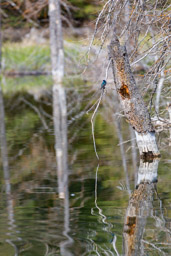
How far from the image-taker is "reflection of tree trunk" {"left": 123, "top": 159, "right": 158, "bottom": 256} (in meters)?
3.97

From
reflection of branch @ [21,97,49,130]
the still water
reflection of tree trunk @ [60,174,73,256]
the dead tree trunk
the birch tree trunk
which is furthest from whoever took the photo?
reflection of branch @ [21,97,49,130]

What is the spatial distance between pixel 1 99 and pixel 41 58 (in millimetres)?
12215

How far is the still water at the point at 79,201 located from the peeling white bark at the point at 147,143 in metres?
0.15

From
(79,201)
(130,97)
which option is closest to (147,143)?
(130,97)

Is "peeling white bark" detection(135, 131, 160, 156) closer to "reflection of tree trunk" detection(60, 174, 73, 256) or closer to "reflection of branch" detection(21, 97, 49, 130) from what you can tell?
"reflection of tree trunk" detection(60, 174, 73, 256)

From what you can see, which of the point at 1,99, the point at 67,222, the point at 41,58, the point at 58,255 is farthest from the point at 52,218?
the point at 41,58

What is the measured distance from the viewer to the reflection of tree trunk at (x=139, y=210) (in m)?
3.97

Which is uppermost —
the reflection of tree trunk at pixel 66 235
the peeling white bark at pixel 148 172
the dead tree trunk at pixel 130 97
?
the dead tree trunk at pixel 130 97

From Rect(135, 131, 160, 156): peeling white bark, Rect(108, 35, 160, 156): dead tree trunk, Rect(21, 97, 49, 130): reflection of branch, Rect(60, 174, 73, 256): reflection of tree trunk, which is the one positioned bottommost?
Rect(60, 174, 73, 256): reflection of tree trunk

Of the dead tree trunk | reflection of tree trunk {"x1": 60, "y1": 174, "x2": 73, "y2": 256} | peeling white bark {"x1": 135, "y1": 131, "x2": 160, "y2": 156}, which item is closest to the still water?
reflection of tree trunk {"x1": 60, "y1": 174, "x2": 73, "y2": 256}

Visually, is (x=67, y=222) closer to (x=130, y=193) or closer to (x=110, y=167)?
(x=130, y=193)

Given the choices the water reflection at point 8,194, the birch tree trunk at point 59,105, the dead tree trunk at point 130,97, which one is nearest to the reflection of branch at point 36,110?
Answer: the birch tree trunk at point 59,105

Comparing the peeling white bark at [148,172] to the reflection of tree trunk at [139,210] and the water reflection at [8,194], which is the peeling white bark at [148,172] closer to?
the reflection of tree trunk at [139,210]

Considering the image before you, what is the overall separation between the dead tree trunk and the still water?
0.34m
